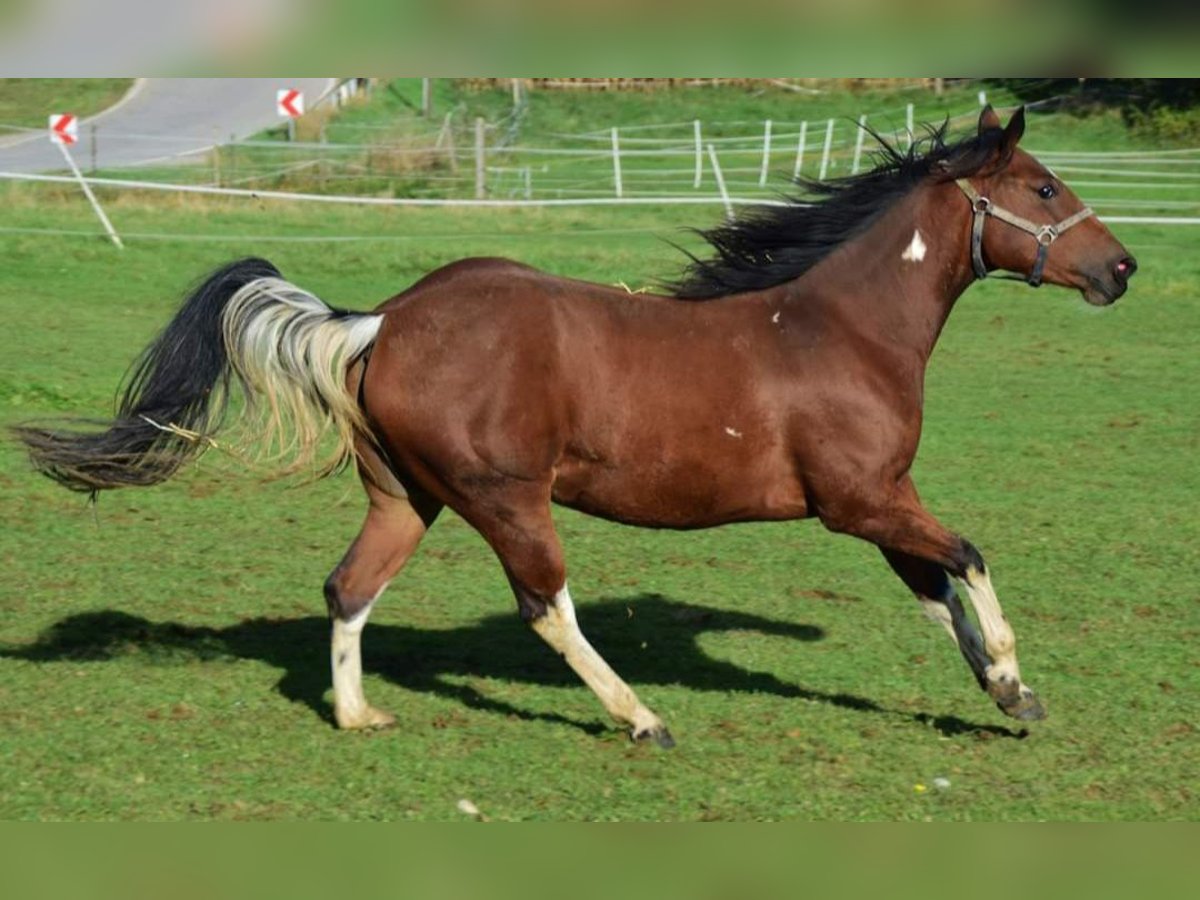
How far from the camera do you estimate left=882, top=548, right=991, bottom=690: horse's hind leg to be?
651cm

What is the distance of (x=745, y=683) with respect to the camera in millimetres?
7070

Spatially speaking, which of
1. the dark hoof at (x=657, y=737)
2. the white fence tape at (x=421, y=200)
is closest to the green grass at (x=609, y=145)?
the white fence tape at (x=421, y=200)

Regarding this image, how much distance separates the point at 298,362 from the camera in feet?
20.1

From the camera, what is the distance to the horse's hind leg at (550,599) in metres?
6.15

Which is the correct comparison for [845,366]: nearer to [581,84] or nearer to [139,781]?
[139,781]

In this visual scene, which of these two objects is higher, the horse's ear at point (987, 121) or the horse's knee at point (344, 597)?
the horse's ear at point (987, 121)

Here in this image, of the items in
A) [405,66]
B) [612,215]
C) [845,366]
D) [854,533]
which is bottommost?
[612,215]

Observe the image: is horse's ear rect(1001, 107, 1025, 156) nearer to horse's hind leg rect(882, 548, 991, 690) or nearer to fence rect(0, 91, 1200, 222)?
horse's hind leg rect(882, 548, 991, 690)

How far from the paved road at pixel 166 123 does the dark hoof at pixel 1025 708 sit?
21026 mm

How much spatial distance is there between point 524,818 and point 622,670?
1.92m

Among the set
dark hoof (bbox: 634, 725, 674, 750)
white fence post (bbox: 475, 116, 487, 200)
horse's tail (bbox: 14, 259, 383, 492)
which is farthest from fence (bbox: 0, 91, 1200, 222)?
dark hoof (bbox: 634, 725, 674, 750)

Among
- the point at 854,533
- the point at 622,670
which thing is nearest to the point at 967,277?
the point at 854,533

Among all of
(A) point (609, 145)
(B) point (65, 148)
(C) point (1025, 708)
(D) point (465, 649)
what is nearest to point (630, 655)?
(D) point (465, 649)

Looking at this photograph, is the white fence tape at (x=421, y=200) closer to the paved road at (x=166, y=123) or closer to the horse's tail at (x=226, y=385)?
the paved road at (x=166, y=123)
